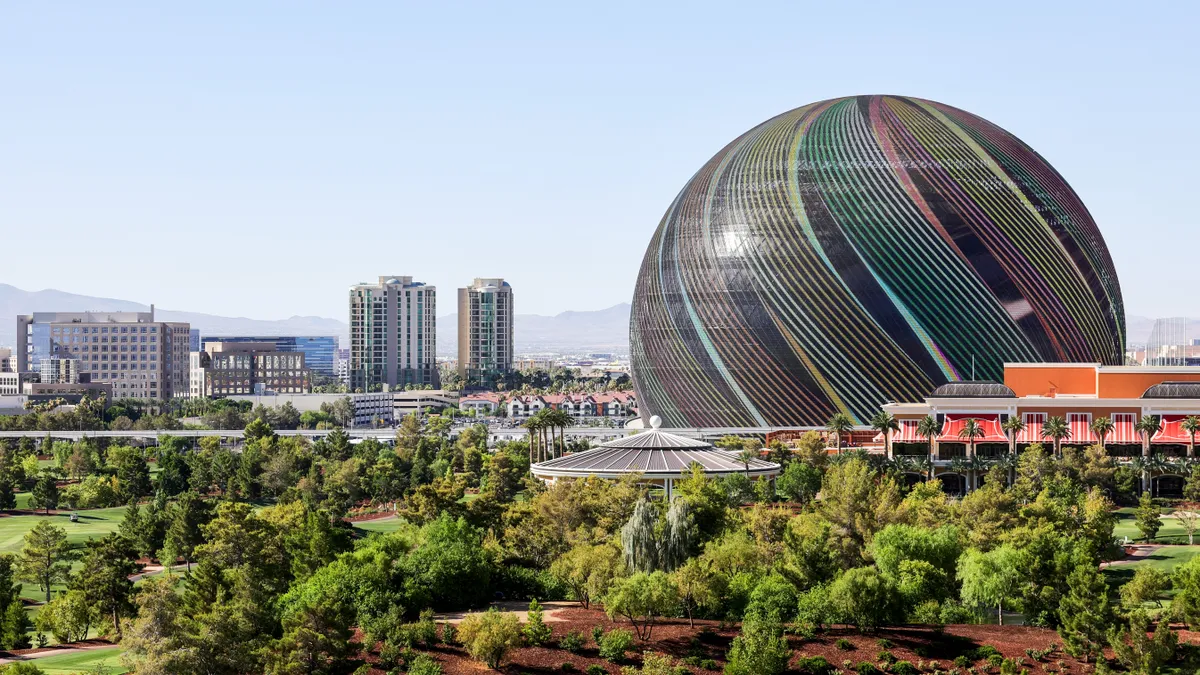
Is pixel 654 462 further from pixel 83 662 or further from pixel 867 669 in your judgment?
pixel 83 662

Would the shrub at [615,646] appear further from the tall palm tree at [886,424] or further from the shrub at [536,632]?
the tall palm tree at [886,424]

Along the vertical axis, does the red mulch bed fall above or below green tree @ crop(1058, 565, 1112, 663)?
below

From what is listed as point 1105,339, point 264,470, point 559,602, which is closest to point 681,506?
point 559,602

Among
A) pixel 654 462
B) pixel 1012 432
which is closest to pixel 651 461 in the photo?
pixel 654 462

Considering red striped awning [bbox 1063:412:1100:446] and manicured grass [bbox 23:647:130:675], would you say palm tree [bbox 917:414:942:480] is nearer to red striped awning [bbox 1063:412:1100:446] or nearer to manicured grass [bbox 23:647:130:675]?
red striped awning [bbox 1063:412:1100:446]

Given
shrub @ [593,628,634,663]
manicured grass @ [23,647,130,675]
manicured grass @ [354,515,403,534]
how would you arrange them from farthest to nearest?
manicured grass @ [354,515,403,534] < manicured grass @ [23,647,130,675] < shrub @ [593,628,634,663]

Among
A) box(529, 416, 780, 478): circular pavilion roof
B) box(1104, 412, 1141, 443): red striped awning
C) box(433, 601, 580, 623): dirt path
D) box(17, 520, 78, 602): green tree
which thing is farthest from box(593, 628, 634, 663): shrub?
box(1104, 412, 1141, 443): red striped awning

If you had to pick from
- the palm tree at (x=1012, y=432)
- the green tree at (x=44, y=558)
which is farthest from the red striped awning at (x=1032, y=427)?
the green tree at (x=44, y=558)
